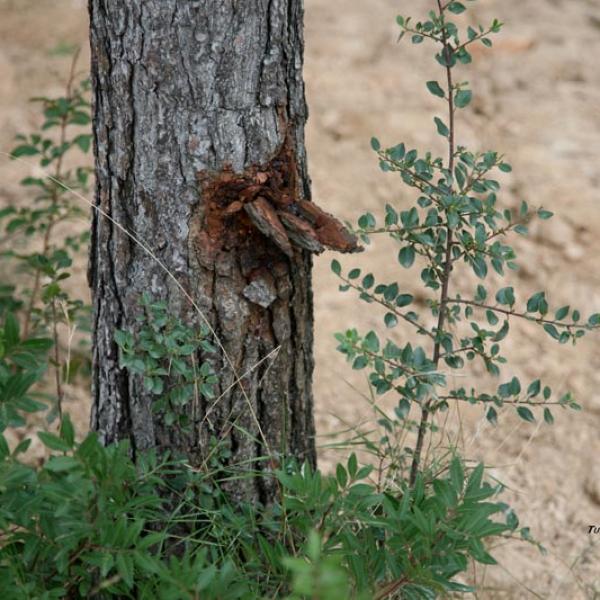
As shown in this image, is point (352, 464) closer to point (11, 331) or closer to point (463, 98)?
point (11, 331)

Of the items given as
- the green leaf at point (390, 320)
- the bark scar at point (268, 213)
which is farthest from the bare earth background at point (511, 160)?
the bark scar at point (268, 213)

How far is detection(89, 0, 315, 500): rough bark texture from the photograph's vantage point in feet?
6.20

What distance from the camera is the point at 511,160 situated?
14.7ft

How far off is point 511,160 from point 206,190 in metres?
2.85

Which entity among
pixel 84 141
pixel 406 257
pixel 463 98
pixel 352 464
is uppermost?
pixel 463 98

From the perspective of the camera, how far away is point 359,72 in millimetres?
5086

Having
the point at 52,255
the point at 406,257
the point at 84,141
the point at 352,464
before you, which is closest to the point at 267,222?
the point at 406,257

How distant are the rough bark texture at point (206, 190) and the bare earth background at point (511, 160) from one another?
581mm

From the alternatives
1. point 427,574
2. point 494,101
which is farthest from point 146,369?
point 494,101

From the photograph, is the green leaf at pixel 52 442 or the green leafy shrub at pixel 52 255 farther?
the green leafy shrub at pixel 52 255

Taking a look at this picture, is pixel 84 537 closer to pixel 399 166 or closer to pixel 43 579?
pixel 43 579

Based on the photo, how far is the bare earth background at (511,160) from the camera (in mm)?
3111

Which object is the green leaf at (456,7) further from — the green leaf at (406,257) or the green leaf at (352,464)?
the green leaf at (352,464)

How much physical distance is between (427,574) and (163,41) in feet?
3.85
